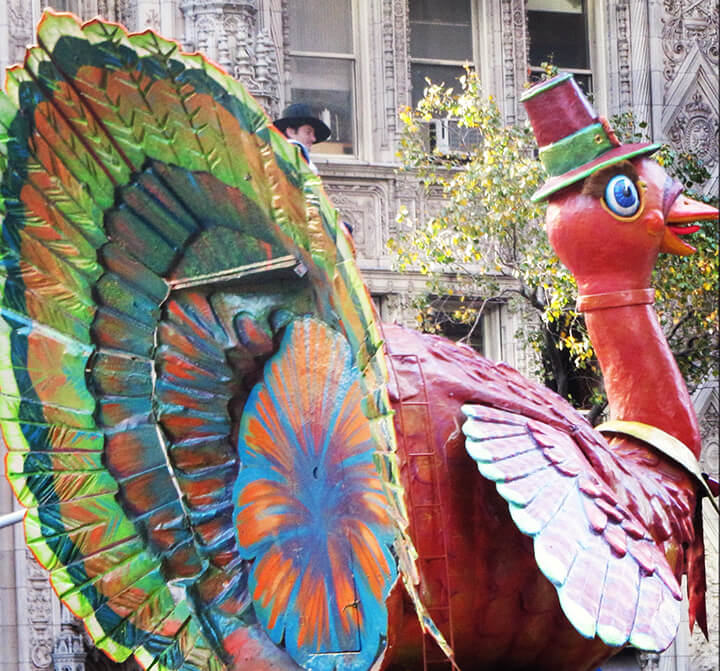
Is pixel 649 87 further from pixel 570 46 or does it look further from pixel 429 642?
pixel 429 642

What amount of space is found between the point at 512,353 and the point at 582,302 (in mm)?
10828

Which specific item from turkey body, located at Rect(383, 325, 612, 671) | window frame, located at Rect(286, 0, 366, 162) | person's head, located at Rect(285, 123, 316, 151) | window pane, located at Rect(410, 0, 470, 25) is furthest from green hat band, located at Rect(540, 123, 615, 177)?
window pane, located at Rect(410, 0, 470, 25)

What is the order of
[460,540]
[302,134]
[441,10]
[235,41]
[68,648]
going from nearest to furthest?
[460,540], [302,134], [68,648], [235,41], [441,10]

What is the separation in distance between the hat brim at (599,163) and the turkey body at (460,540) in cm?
88

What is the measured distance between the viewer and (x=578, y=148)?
8.26 meters

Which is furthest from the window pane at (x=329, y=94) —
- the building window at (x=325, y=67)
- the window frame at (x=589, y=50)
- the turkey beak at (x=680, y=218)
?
the turkey beak at (x=680, y=218)

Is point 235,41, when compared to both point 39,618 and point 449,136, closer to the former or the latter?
point 449,136

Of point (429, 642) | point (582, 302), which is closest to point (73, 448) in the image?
point (429, 642)

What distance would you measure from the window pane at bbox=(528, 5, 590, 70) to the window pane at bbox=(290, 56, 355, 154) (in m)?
2.09

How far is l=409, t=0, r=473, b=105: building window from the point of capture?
66.5 ft

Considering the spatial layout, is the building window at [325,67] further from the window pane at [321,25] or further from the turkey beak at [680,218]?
the turkey beak at [680,218]

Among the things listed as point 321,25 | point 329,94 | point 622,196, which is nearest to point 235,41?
point 329,94

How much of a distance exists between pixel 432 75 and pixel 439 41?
A: 42 cm

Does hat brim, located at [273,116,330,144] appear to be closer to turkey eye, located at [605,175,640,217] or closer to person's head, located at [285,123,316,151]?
person's head, located at [285,123,316,151]
